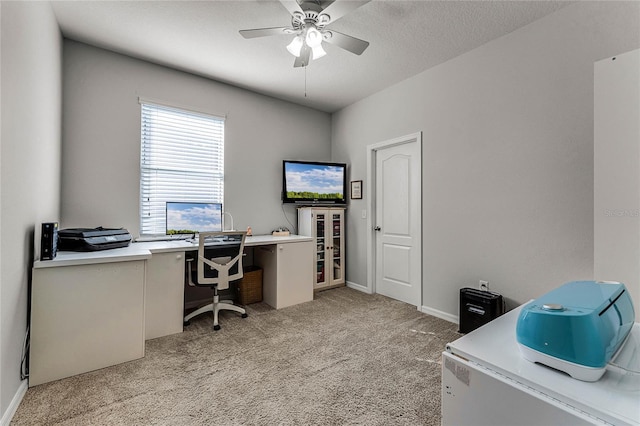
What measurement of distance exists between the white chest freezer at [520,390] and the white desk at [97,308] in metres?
2.25

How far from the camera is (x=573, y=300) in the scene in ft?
2.91

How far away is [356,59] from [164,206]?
269cm

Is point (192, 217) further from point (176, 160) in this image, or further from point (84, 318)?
point (84, 318)

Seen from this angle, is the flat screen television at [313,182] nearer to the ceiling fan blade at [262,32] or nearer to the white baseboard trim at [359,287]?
the white baseboard trim at [359,287]

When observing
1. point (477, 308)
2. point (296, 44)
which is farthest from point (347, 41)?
point (477, 308)

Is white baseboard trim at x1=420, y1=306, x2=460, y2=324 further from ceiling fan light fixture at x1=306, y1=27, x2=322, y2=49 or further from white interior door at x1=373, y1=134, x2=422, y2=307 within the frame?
ceiling fan light fixture at x1=306, y1=27, x2=322, y2=49

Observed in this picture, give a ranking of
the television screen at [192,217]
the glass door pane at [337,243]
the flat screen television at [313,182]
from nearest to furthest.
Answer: the television screen at [192,217] → the flat screen television at [313,182] → the glass door pane at [337,243]

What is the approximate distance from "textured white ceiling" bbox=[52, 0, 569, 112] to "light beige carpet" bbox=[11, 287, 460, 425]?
2760 millimetres

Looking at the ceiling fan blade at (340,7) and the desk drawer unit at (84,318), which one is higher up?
the ceiling fan blade at (340,7)

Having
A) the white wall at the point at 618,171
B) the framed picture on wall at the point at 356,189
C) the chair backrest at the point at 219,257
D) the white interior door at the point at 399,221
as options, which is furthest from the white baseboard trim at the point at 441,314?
the chair backrest at the point at 219,257

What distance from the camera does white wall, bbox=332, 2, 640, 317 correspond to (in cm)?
213

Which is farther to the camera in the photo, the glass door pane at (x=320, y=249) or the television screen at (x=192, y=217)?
the glass door pane at (x=320, y=249)

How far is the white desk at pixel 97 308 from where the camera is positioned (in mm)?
1881

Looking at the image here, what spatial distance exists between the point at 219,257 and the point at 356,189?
2200 mm
